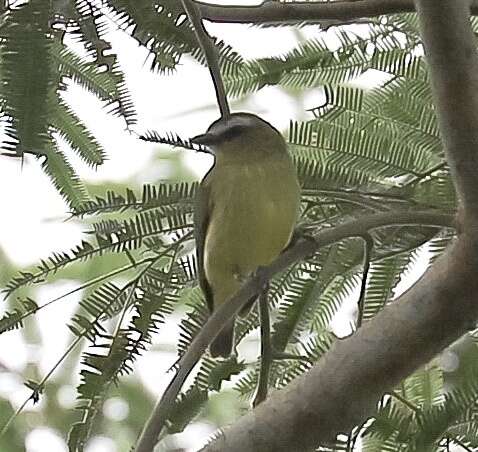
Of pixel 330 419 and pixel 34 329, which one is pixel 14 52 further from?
pixel 34 329

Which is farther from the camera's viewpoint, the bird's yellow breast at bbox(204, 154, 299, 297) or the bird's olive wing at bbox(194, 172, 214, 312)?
the bird's yellow breast at bbox(204, 154, 299, 297)

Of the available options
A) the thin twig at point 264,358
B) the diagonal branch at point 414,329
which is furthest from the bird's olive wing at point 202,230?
the diagonal branch at point 414,329

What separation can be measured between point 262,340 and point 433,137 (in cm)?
34

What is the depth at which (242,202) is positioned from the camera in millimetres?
1332

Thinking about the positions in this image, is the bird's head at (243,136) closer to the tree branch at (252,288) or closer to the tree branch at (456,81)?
the tree branch at (252,288)

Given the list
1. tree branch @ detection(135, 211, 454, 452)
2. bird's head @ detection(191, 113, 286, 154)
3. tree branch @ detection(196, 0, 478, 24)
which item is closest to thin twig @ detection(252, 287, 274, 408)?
tree branch @ detection(135, 211, 454, 452)

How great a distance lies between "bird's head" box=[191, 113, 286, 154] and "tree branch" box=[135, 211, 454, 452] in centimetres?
46

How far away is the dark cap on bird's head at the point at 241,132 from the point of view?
1382mm

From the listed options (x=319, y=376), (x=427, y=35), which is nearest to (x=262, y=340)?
(x=319, y=376)

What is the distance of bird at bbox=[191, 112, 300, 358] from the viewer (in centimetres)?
121

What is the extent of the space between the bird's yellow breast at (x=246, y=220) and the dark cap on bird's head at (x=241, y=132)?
47 mm

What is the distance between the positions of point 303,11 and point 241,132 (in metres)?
0.48

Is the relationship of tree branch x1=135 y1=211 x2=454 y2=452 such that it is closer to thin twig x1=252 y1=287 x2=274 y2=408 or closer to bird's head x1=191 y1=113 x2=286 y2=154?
thin twig x1=252 y1=287 x2=274 y2=408

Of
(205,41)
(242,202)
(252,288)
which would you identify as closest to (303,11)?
(205,41)
